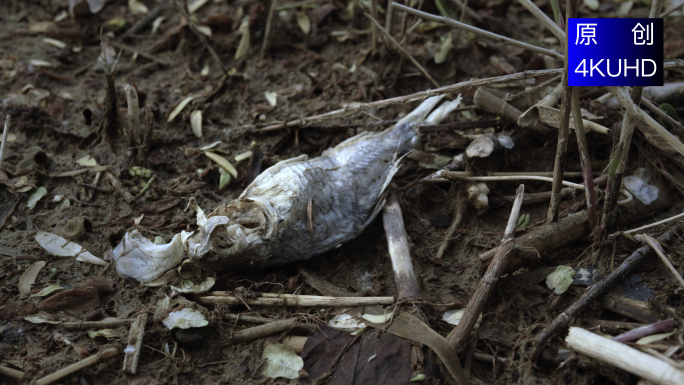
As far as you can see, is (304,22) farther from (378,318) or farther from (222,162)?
(378,318)

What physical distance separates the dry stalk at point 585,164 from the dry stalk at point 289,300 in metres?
1.05

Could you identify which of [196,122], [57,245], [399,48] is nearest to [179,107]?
[196,122]

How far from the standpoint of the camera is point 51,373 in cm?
191

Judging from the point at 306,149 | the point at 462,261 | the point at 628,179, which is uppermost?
the point at 306,149

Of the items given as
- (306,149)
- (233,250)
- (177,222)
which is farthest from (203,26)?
(233,250)

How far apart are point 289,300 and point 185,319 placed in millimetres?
466

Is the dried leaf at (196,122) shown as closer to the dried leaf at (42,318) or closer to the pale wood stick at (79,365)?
the dried leaf at (42,318)

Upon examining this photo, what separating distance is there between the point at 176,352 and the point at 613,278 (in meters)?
1.98

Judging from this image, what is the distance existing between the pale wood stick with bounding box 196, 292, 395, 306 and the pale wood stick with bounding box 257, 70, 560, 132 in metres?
1.10

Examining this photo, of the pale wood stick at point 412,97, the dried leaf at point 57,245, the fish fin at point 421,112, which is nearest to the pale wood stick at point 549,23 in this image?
the pale wood stick at point 412,97

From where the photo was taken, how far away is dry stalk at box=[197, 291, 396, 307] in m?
2.17

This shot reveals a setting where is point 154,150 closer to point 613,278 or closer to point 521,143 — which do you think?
point 521,143

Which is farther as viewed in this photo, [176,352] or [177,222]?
[177,222]

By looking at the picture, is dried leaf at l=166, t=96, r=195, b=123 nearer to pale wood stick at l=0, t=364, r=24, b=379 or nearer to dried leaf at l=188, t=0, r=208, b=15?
dried leaf at l=188, t=0, r=208, b=15
